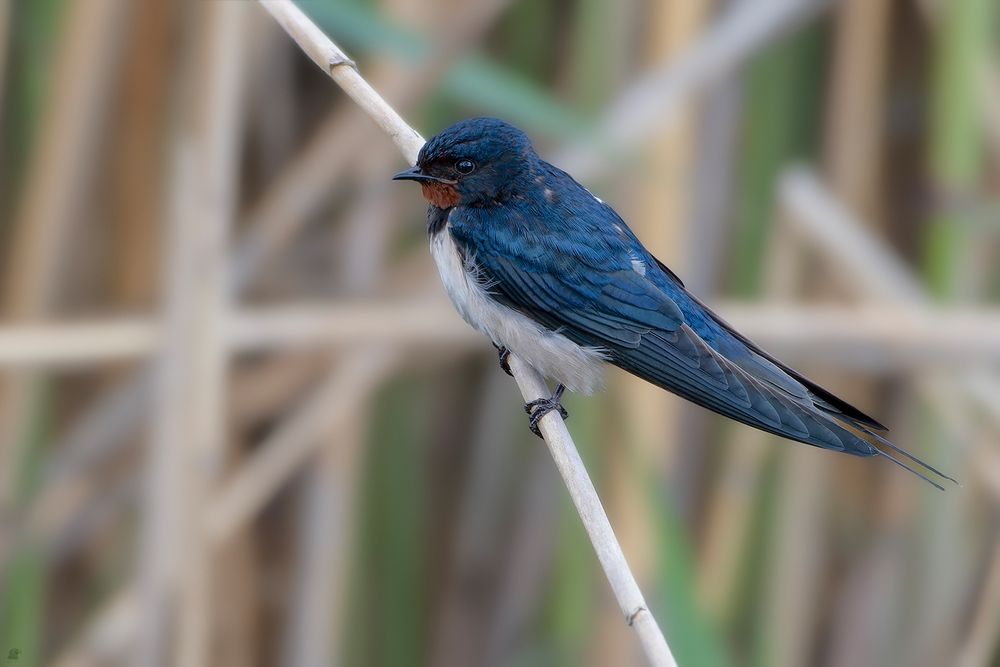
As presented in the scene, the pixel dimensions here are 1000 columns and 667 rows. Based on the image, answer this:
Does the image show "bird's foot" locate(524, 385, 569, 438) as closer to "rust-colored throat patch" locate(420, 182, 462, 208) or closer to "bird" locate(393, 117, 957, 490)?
"bird" locate(393, 117, 957, 490)

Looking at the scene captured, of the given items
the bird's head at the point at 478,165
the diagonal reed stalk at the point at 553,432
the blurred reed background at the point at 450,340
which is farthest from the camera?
the blurred reed background at the point at 450,340

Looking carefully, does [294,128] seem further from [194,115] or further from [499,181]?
[499,181]

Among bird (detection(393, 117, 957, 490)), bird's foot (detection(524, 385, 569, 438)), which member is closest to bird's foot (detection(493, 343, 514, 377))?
bird (detection(393, 117, 957, 490))

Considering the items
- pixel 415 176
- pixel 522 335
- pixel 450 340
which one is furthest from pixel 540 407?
pixel 450 340

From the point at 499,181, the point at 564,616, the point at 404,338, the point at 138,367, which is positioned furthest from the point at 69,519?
the point at 499,181

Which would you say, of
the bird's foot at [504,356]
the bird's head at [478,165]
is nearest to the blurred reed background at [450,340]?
the bird's head at [478,165]

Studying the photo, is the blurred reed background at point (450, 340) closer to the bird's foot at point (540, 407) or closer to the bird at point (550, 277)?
the bird at point (550, 277)

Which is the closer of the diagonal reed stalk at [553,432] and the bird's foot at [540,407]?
the diagonal reed stalk at [553,432]

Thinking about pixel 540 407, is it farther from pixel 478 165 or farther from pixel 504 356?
pixel 478 165
